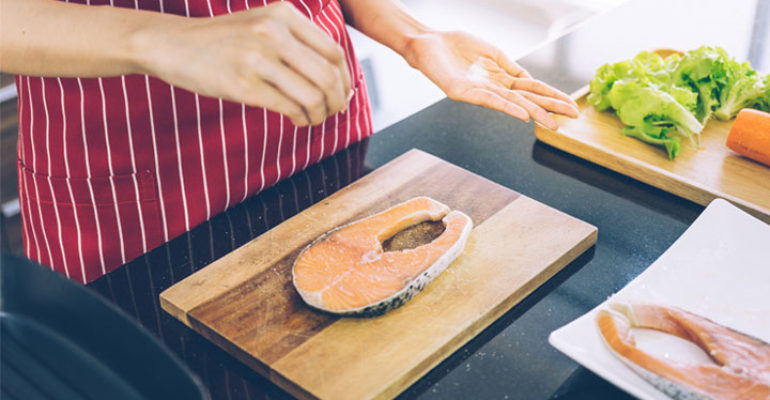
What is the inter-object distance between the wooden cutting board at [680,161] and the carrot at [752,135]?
2 cm

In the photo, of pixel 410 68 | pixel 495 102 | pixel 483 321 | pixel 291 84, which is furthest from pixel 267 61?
pixel 410 68

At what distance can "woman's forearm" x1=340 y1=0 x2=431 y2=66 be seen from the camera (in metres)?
1.54

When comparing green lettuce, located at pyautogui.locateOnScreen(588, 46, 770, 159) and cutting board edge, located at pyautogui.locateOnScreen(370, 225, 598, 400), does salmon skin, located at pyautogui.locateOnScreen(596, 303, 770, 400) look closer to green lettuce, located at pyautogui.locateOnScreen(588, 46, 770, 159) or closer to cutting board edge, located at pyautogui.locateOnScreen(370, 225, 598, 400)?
cutting board edge, located at pyautogui.locateOnScreen(370, 225, 598, 400)

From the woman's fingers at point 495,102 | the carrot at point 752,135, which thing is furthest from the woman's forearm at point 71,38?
the carrot at point 752,135

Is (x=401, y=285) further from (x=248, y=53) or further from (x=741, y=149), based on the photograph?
(x=741, y=149)

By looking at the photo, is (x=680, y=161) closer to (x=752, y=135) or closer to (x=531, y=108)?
(x=752, y=135)

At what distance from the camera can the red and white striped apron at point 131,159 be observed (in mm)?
1304

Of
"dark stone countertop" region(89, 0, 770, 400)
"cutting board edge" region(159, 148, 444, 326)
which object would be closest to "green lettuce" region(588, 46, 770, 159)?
"dark stone countertop" region(89, 0, 770, 400)

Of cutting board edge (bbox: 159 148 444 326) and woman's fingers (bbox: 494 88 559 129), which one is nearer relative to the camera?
cutting board edge (bbox: 159 148 444 326)

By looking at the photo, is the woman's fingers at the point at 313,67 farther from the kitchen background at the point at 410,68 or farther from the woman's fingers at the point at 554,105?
the kitchen background at the point at 410,68

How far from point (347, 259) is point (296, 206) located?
0.81ft

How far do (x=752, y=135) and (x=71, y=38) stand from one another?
3.78ft

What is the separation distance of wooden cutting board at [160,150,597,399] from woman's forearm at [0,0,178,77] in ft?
1.14

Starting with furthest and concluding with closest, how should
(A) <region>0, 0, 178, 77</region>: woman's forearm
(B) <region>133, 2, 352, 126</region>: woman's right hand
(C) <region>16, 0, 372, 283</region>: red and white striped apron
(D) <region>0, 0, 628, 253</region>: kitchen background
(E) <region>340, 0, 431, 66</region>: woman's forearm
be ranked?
(D) <region>0, 0, 628, 253</region>: kitchen background
(E) <region>340, 0, 431, 66</region>: woman's forearm
(C) <region>16, 0, 372, 283</region>: red and white striped apron
(A) <region>0, 0, 178, 77</region>: woman's forearm
(B) <region>133, 2, 352, 126</region>: woman's right hand
